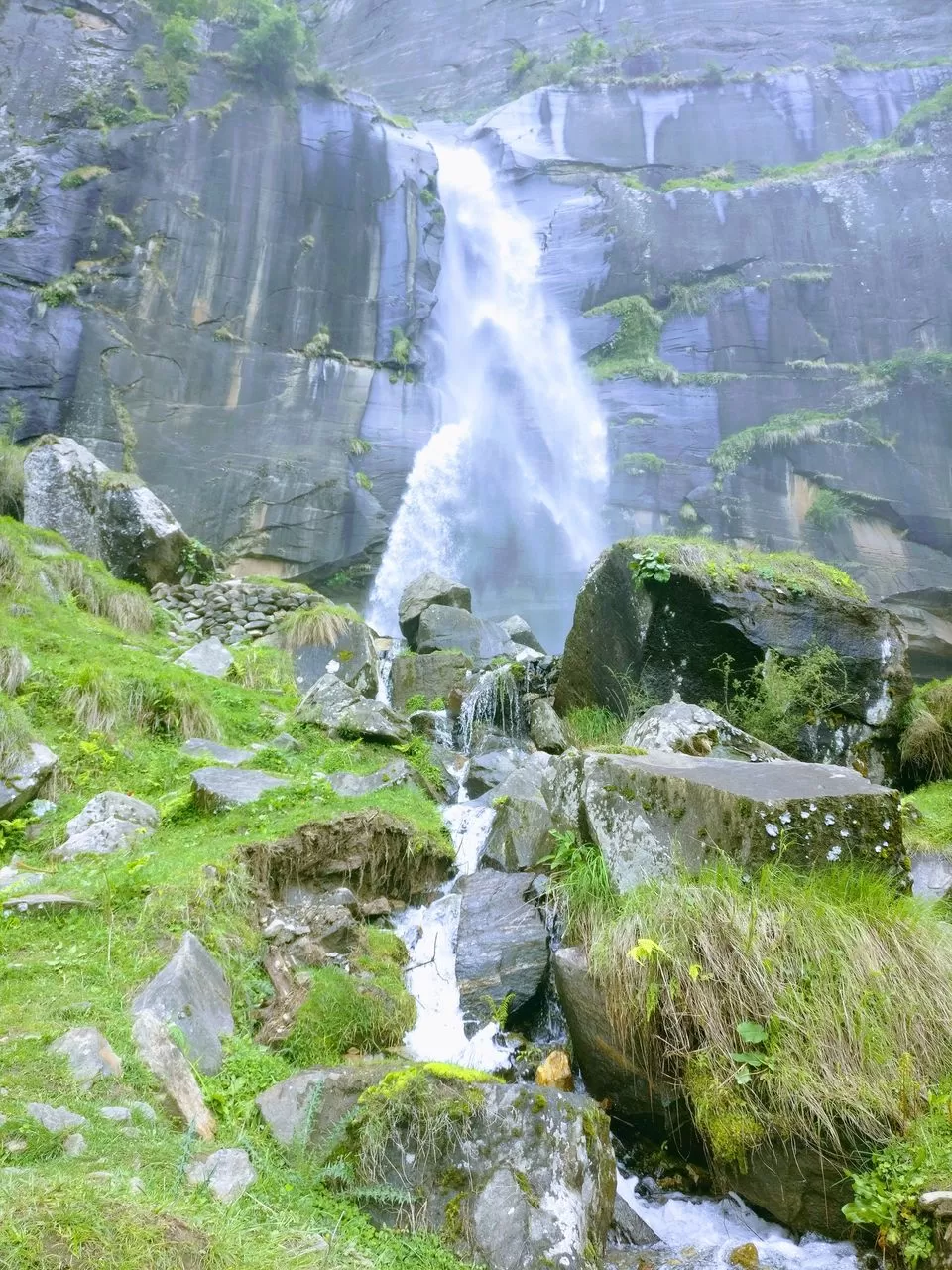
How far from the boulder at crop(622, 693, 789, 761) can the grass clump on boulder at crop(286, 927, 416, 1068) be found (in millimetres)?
2398

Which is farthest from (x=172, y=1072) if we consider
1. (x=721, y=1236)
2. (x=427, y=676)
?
(x=427, y=676)

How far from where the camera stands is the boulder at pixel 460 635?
466 inches

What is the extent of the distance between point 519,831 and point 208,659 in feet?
15.7

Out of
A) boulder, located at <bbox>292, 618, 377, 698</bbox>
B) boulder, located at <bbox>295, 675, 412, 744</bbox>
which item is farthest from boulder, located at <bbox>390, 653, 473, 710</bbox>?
boulder, located at <bbox>295, 675, 412, 744</bbox>

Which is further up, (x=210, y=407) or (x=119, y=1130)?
(x=210, y=407)

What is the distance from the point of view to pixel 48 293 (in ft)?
52.8

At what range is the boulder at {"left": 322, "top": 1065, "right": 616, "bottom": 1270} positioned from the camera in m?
2.28

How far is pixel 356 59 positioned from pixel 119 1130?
42845 millimetres

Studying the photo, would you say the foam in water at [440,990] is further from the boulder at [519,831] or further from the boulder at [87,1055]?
the boulder at [87,1055]

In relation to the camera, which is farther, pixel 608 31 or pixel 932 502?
pixel 608 31

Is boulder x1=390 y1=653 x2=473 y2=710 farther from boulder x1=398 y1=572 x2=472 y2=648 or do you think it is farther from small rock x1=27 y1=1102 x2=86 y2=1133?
small rock x1=27 y1=1102 x2=86 y2=1133

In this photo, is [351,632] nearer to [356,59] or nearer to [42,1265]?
[42,1265]

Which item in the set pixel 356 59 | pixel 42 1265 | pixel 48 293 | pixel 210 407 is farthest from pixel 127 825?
pixel 356 59

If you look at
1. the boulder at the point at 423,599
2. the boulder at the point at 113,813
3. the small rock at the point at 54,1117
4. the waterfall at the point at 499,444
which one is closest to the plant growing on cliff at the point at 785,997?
the small rock at the point at 54,1117
